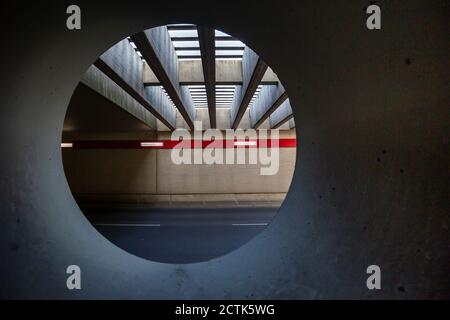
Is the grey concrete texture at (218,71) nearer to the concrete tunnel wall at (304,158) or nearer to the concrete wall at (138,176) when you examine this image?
the concrete tunnel wall at (304,158)

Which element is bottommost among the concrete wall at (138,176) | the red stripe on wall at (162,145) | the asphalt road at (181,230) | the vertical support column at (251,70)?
the asphalt road at (181,230)

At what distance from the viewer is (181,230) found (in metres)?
7.66

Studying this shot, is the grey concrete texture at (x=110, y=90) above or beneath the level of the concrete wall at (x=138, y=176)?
above

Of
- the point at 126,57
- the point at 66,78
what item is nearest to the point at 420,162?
the point at 66,78

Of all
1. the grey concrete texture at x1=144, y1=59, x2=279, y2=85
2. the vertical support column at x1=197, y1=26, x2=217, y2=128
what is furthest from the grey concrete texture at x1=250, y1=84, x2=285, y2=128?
the vertical support column at x1=197, y1=26, x2=217, y2=128

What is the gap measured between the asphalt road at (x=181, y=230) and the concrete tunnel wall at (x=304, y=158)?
3138 millimetres

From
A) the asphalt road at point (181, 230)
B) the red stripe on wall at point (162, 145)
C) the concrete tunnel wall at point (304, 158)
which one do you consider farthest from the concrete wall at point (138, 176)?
the concrete tunnel wall at point (304, 158)

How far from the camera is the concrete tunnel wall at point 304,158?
192 centimetres

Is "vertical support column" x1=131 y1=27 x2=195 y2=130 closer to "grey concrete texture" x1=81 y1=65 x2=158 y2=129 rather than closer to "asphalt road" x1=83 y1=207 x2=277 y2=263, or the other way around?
"grey concrete texture" x1=81 y1=65 x2=158 y2=129

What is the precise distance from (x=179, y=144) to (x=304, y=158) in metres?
11.9

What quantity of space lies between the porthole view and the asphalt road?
0.10ft

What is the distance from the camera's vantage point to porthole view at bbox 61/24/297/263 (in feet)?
19.2

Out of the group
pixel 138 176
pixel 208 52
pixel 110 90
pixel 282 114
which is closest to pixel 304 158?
pixel 208 52
